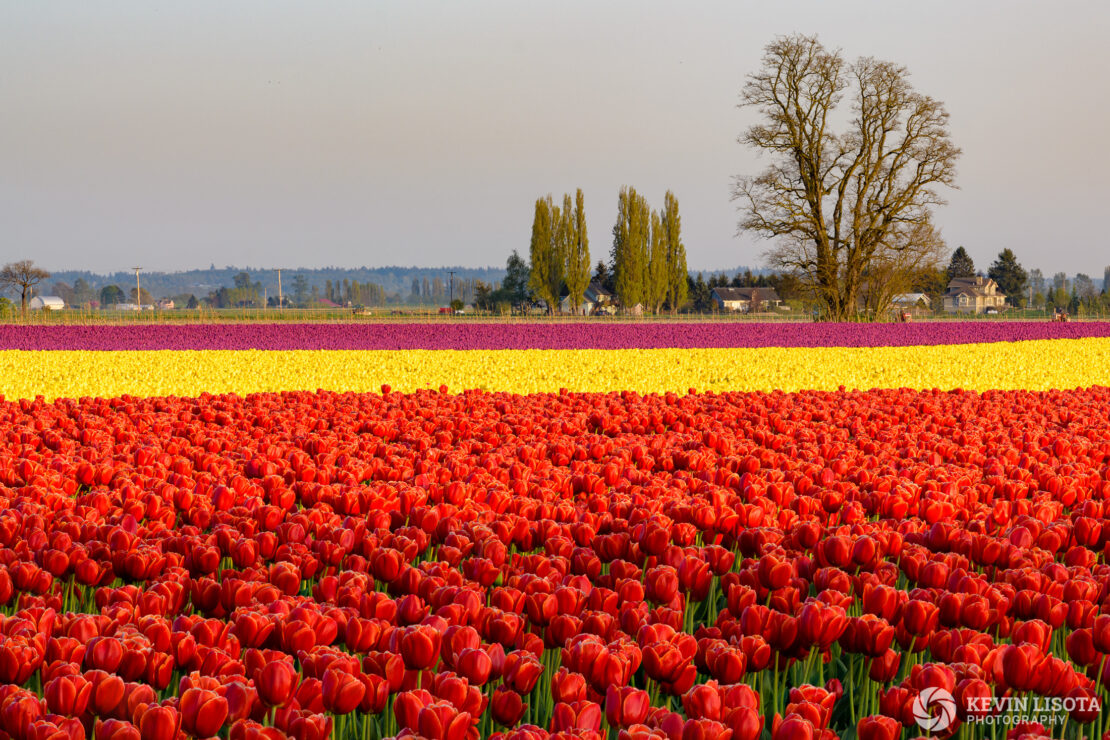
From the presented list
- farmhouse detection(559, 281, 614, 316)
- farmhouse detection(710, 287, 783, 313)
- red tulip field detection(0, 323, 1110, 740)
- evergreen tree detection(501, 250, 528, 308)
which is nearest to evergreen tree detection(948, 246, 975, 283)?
farmhouse detection(710, 287, 783, 313)

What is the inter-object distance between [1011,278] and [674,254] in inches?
3020

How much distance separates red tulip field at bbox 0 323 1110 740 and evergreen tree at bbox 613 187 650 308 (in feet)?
270

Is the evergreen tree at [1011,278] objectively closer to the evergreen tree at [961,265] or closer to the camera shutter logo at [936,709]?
the evergreen tree at [961,265]

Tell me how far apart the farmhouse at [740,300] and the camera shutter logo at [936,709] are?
144076 mm

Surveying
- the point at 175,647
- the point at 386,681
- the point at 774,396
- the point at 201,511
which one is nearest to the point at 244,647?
the point at 175,647

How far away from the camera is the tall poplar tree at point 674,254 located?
93.8 metres

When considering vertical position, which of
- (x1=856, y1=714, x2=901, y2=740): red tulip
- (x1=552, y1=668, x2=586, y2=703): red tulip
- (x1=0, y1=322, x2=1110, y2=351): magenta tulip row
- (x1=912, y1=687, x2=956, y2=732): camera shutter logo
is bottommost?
(x1=912, y1=687, x2=956, y2=732): camera shutter logo

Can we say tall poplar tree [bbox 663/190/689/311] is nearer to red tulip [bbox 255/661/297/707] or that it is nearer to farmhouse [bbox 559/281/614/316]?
farmhouse [bbox 559/281/614/316]

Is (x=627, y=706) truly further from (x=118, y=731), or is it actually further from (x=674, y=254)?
(x=674, y=254)

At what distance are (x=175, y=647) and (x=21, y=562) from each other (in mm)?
1365

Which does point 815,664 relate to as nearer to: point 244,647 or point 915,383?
point 244,647

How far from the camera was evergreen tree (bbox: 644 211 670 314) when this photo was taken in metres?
90.2

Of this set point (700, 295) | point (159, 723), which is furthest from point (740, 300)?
point (159, 723)

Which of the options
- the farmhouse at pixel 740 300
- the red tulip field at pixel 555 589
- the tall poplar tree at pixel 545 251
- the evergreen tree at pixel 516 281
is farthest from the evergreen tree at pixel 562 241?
the red tulip field at pixel 555 589
